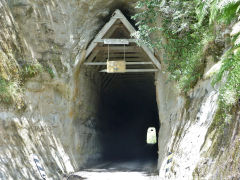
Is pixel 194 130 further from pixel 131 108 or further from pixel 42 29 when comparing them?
pixel 131 108

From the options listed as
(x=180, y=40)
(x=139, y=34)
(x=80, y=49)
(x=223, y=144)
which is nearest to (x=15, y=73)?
(x=80, y=49)

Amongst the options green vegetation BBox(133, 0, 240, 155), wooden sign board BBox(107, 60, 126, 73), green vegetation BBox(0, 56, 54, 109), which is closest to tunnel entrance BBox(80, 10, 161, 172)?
wooden sign board BBox(107, 60, 126, 73)

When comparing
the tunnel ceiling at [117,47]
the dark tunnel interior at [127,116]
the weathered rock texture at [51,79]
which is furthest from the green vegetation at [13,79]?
the dark tunnel interior at [127,116]

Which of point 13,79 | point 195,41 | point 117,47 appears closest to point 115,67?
point 117,47

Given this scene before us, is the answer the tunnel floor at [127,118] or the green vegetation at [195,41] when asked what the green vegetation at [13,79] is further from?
the tunnel floor at [127,118]

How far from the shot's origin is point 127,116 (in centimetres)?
2492

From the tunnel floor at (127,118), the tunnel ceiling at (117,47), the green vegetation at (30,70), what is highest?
the tunnel ceiling at (117,47)

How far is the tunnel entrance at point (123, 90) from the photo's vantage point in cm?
1198

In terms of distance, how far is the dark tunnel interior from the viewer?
1836 centimetres

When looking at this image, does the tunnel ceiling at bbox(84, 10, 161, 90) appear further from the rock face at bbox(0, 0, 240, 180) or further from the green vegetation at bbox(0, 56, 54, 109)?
the green vegetation at bbox(0, 56, 54, 109)

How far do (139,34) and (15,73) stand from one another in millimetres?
4160

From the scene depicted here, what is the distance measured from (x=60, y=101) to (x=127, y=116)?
541 inches

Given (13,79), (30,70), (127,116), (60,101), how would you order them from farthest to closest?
(127,116) → (60,101) → (30,70) → (13,79)

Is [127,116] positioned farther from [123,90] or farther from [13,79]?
[13,79]
